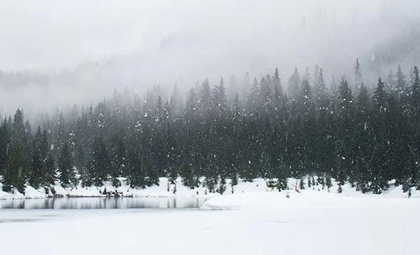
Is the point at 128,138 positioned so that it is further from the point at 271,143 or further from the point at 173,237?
the point at 173,237

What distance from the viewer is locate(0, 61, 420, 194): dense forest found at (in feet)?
338

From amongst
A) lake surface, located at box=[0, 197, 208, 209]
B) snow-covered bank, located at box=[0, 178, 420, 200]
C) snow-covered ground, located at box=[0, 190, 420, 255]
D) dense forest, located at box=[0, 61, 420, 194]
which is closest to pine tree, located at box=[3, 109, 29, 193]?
dense forest, located at box=[0, 61, 420, 194]

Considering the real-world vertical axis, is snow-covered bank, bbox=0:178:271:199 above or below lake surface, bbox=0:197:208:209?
above

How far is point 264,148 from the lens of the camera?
147m

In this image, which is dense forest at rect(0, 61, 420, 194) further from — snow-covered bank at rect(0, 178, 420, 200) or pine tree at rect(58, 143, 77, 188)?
snow-covered bank at rect(0, 178, 420, 200)

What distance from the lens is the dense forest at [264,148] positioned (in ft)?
338

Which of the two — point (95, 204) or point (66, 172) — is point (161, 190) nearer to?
point (66, 172)

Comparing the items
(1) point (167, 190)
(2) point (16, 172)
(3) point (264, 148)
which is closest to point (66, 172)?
(1) point (167, 190)

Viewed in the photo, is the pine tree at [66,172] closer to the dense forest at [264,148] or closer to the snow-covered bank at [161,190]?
the dense forest at [264,148]

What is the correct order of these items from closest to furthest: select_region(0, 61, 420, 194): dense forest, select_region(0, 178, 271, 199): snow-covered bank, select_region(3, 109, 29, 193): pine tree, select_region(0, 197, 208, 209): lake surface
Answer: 1. select_region(0, 197, 208, 209): lake surface
2. select_region(3, 109, 29, 193): pine tree
3. select_region(0, 61, 420, 194): dense forest
4. select_region(0, 178, 271, 199): snow-covered bank

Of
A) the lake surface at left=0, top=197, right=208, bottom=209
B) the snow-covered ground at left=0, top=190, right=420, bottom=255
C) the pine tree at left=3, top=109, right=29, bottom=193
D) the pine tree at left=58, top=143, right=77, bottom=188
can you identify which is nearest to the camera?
the snow-covered ground at left=0, top=190, right=420, bottom=255

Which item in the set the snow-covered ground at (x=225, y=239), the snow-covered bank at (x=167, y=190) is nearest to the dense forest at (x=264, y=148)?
the snow-covered bank at (x=167, y=190)

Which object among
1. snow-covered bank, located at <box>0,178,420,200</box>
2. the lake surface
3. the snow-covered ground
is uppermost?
snow-covered bank, located at <box>0,178,420,200</box>

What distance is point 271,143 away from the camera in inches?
5787
